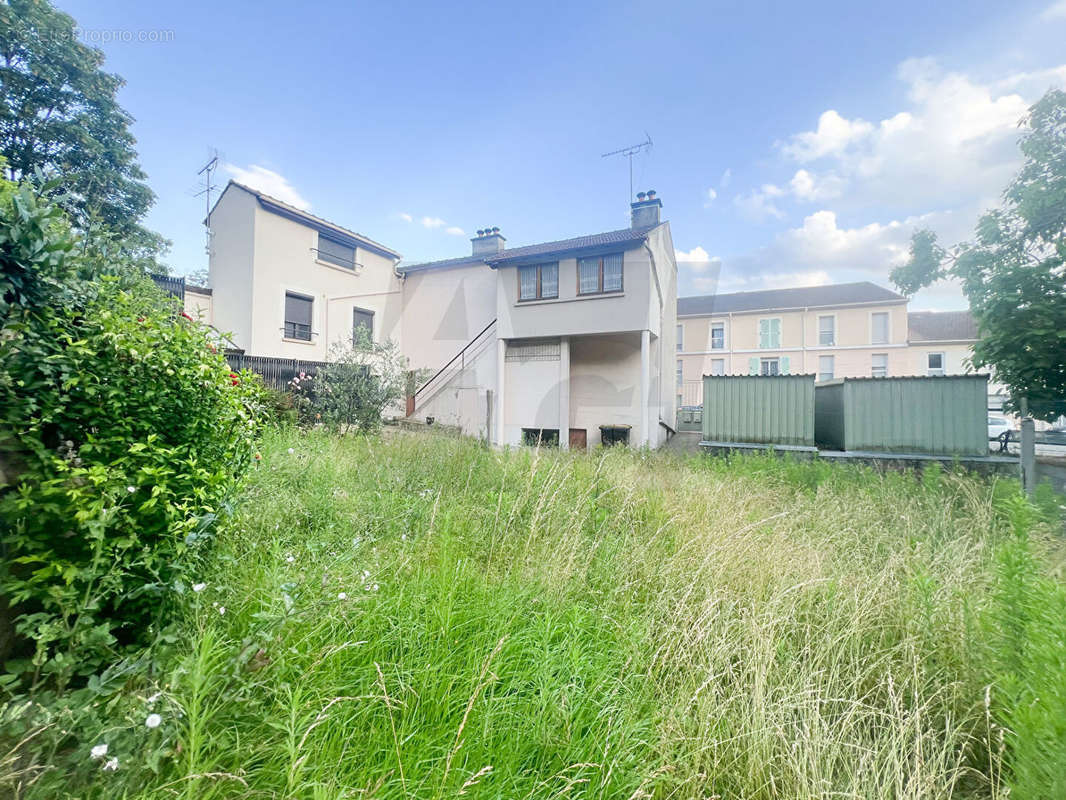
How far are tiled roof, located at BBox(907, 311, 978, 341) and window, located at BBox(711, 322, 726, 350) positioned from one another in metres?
12.6

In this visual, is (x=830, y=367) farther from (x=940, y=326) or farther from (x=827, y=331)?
(x=940, y=326)

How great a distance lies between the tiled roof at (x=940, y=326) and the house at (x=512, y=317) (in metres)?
27.5

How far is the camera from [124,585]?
146 centimetres

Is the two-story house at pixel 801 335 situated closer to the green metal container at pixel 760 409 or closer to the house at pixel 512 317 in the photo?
the house at pixel 512 317

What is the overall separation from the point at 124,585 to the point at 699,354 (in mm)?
32125

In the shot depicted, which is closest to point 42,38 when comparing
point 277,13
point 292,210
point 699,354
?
point 292,210

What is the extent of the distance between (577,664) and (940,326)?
42028 mm

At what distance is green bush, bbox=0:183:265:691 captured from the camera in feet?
4.19

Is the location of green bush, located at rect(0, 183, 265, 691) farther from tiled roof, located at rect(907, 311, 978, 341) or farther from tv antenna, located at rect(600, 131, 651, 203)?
tiled roof, located at rect(907, 311, 978, 341)

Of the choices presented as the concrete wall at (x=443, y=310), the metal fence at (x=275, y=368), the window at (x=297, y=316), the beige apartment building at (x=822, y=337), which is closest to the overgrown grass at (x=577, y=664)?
the metal fence at (x=275, y=368)

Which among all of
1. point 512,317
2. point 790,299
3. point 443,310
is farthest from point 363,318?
point 790,299

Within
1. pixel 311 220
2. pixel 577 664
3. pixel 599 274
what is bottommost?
pixel 577 664

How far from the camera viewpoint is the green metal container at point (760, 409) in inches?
326

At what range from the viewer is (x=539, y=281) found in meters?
12.7
